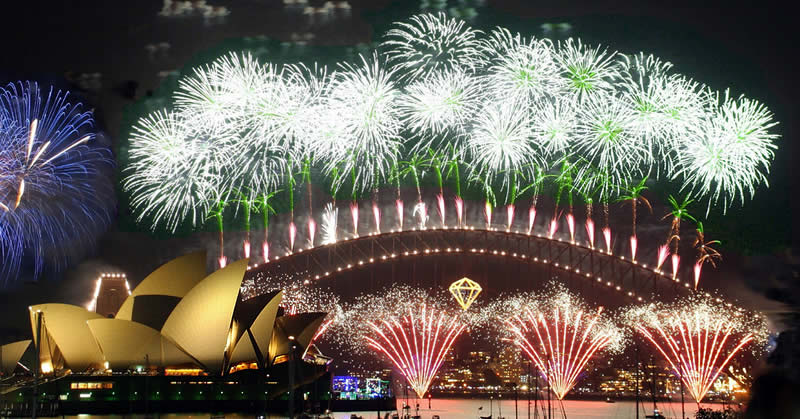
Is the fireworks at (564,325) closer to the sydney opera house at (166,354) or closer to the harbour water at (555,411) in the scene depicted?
the harbour water at (555,411)

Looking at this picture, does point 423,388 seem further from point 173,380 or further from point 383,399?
point 173,380

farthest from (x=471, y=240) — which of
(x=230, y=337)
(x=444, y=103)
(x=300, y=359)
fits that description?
(x=444, y=103)

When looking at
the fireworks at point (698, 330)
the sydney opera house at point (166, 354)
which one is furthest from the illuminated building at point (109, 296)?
the fireworks at point (698, 330)

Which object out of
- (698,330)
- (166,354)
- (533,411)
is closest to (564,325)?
(698,330)

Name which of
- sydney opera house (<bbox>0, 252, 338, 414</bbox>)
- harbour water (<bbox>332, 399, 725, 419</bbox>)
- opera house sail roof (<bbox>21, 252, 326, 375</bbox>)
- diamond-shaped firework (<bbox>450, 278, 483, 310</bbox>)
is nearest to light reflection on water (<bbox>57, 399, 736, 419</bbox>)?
Result: harbour water (<bbox>332, 399, 725, 419</bbox>)

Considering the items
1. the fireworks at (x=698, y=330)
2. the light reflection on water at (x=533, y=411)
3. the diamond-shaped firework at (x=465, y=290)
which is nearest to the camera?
the fireworks at (x=698, y=330)

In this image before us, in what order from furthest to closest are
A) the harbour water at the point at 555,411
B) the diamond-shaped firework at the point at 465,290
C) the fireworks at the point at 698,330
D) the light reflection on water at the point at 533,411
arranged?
the diamond-shaped firework at the point at 465,290 → the harbour water at the point at 555,411 → the light reflection on water at the point at 533,411 → the fireworks at the point at 698,330
